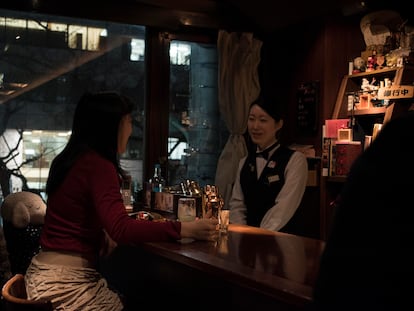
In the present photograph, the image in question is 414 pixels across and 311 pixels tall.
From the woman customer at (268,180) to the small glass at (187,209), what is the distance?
2.66 feet

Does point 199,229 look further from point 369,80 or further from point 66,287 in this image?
point 369,80

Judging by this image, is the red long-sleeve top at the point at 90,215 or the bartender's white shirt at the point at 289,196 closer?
the red long-sleeve top at the point at 90,215

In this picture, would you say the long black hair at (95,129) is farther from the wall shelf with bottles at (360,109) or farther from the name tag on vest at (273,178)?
the wall shelf with bottles at (360,109)

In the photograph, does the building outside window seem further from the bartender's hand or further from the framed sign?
the bartender's hand

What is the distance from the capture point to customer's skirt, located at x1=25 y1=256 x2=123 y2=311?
5.68 feet

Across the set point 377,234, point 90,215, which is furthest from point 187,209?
point 377,234

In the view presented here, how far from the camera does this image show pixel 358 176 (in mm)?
600

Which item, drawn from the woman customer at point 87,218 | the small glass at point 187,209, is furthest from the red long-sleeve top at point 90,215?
the small glass at point 187,209

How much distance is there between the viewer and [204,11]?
427 centimetres

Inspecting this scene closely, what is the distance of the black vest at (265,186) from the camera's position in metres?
3.01

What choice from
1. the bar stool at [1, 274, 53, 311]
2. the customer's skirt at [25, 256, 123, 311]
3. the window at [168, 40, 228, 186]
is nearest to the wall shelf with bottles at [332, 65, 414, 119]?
the window at [168, 40, 228, 186]

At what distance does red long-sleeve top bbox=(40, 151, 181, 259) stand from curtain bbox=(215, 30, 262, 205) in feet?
8.12

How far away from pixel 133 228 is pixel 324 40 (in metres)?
2.74

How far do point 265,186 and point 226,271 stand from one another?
62.0 inches
